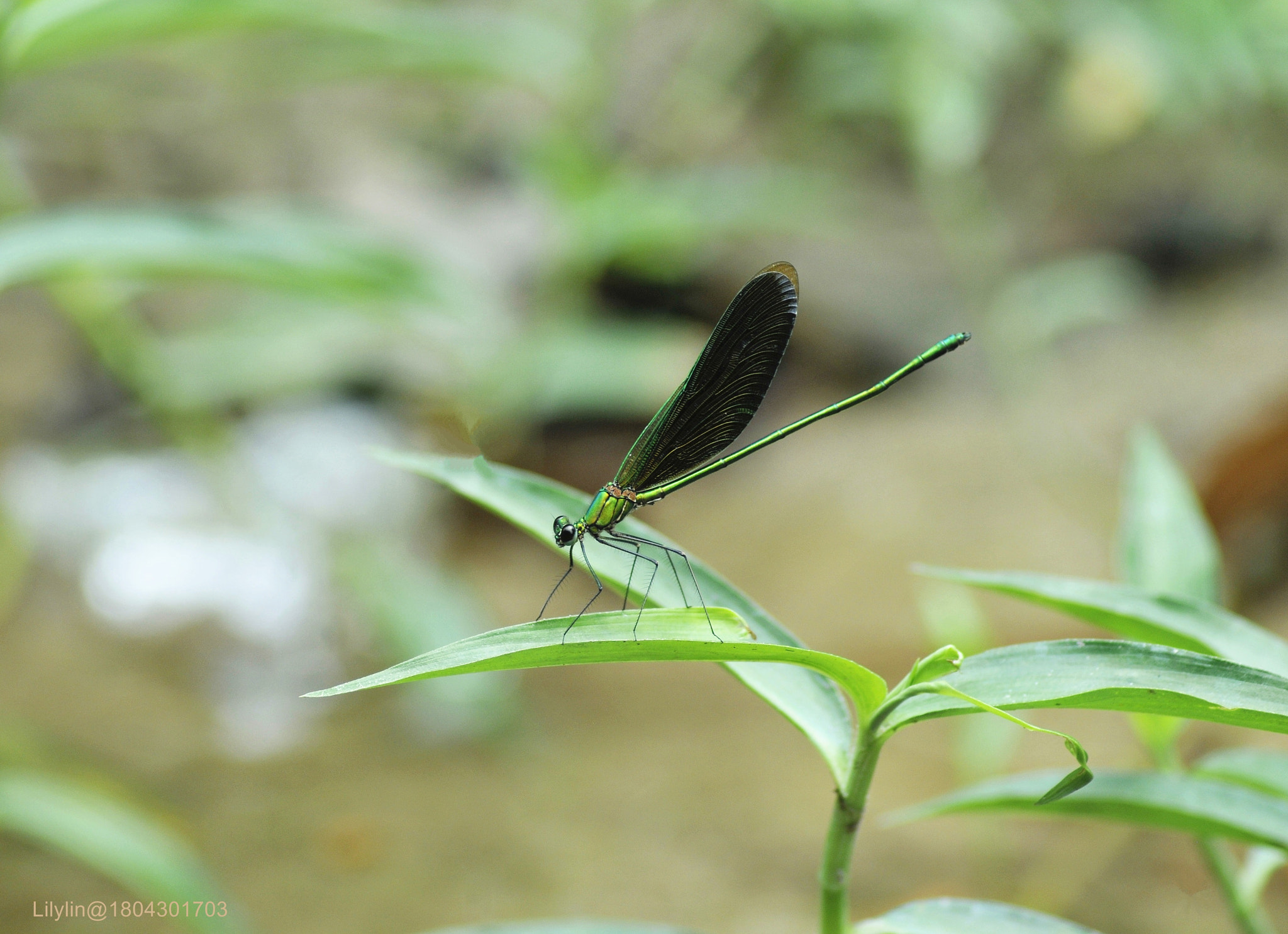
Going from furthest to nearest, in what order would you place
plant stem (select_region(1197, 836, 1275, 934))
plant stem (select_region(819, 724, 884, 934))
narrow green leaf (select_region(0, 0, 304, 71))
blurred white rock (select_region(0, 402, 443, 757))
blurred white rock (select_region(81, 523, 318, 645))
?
1. blurred white rock (select_region(81, 523, 318, 645))
2. blurred white rock (select_region(0, 402, 443, 757))
3. narrow green leaf (select_region(0, 0, 304, 71))
4. plant stem (select_region(1197, 836, 1275, 934))
5. plant stem (select_region(819, 724, 884, 934))

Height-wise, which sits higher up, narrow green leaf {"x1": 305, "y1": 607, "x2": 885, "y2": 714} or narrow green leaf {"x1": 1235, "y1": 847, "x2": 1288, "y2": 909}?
narrow green leaf {"x1": 305, "y1": 607, "x2": 885, "y2": 714}

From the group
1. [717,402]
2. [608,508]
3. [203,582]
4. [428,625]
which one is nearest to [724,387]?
[717,402]

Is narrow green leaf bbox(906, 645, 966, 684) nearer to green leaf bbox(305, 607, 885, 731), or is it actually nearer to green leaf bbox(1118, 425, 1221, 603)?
green leaf bbox(305, 607, 885, 731)

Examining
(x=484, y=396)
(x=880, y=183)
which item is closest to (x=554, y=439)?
(x=484, y=396)

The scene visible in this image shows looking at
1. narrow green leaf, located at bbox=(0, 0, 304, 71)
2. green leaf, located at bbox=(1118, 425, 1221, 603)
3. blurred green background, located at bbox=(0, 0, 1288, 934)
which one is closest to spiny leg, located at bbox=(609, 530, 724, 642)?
blurred green background, located at bbox=(0, 0, 1288, 934)

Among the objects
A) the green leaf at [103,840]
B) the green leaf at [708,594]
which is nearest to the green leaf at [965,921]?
the green leaf at [708,594]

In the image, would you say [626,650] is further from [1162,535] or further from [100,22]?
[100,22]

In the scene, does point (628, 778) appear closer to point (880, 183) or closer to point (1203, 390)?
point (1203, 390)

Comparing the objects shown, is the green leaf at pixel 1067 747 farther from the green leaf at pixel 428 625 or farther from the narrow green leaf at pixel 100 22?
the green leaf at pixel 428 625
